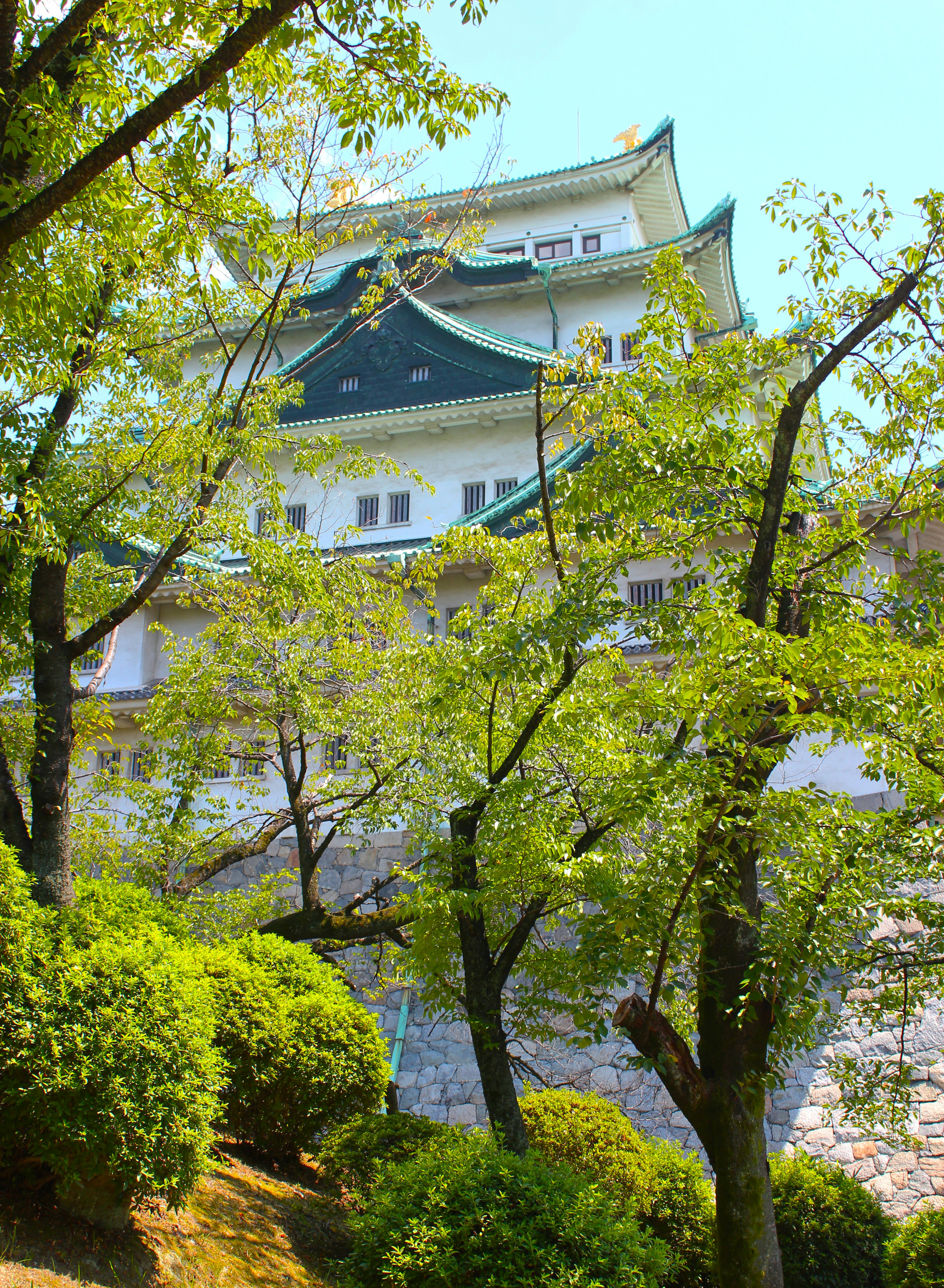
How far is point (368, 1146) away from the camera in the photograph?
8.66 metres

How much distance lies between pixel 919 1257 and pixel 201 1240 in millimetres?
5546

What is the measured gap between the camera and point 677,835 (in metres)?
7.18

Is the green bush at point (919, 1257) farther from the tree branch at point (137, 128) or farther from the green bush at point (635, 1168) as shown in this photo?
the tree branch at point (137, 128)

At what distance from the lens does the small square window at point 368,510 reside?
77.6ft

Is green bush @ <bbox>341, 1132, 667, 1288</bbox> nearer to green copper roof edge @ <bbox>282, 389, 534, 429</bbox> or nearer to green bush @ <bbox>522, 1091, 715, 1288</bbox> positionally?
green bush @ <bbox>522, 1091, 715, 1288</bbox>

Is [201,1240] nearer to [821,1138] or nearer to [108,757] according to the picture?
[821,1138]

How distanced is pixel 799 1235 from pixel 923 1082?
4.75 m

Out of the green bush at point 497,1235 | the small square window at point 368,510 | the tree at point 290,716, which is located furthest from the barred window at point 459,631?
the small square window at point 368,510

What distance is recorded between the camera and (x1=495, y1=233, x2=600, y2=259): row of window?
1149 inches

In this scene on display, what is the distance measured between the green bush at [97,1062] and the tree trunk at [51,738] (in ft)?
3.57

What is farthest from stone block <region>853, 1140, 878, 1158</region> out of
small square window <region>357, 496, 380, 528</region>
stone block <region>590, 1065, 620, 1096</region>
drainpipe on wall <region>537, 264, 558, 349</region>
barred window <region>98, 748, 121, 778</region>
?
drainpipe on wall <region>537, 264, 558, 349</region>

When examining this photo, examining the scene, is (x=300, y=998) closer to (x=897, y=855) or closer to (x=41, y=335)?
(x=897, y=855)

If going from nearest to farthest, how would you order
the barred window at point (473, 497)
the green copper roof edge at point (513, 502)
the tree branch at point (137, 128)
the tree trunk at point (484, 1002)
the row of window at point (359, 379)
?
the tree branch at point (137, 128)
the tree trunk at point (484, 1002)
the green copper roof edge at point (513, 502)
the barred window at point (473, 497)
the row of window at point (359, 379)

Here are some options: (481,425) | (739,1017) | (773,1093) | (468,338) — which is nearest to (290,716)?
(739,1017)
